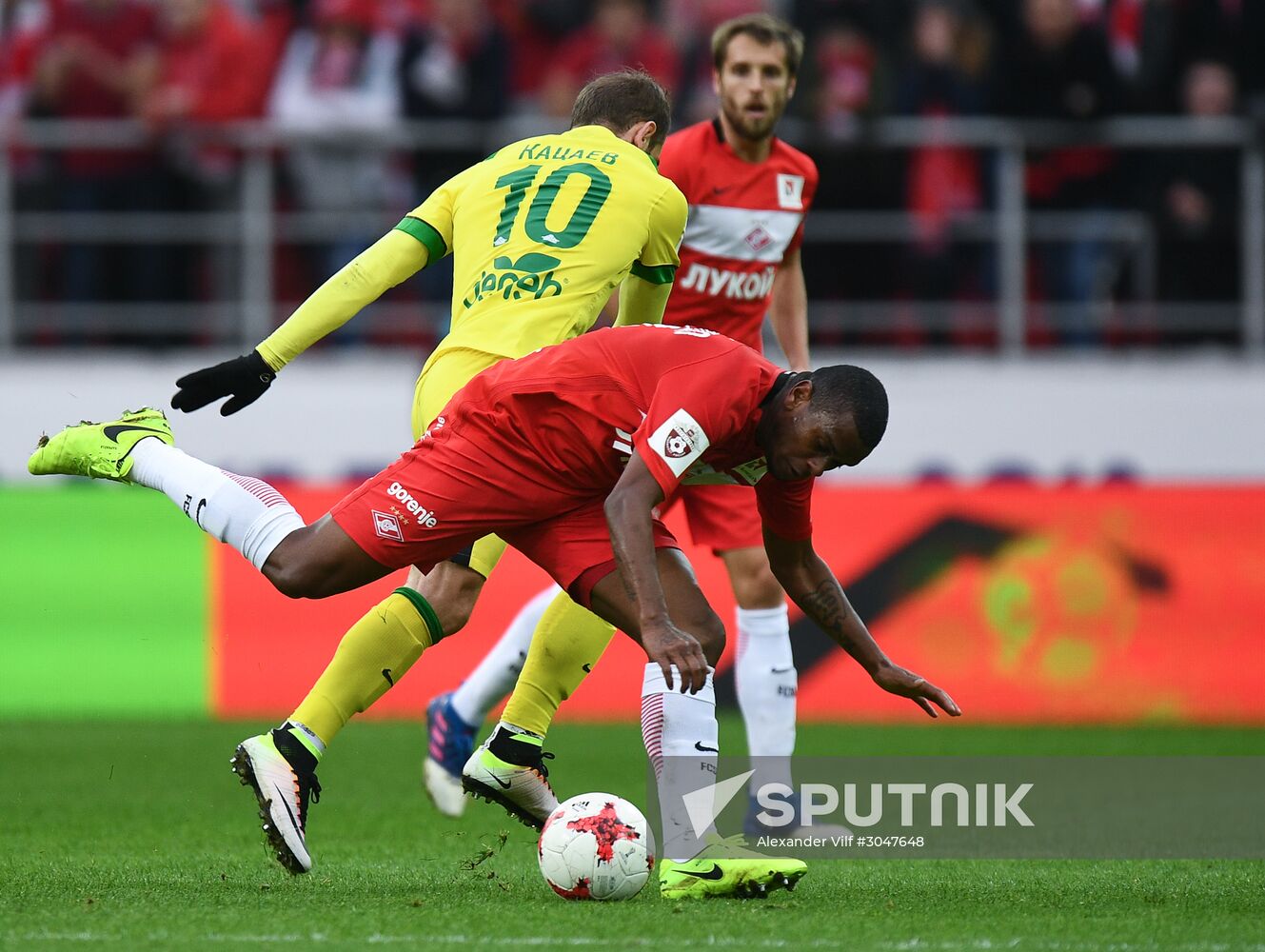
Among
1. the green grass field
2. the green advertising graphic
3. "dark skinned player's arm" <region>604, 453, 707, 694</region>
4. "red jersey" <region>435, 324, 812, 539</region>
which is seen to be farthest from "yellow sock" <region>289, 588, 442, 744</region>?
the green advertising graphic

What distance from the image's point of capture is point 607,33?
11.6 m

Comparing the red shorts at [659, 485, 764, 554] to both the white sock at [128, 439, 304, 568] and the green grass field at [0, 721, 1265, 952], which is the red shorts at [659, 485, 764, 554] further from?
the white sock at [128, 439, 304, 568]

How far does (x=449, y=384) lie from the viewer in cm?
571

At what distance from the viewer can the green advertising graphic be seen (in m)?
9.69

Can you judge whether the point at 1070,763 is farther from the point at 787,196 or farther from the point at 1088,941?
the point at 1088,941

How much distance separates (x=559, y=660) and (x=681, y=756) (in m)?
0.91

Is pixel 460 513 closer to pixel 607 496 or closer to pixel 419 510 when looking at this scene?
pixel 419 510

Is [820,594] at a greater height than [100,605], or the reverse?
[820,594]

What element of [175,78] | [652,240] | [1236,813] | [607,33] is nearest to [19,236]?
[175,78]

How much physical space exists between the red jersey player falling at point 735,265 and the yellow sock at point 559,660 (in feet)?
2.52

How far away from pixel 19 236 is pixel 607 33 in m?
3.76

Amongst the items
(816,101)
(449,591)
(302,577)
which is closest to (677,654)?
(302,577)

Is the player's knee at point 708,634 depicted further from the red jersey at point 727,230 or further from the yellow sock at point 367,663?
the red jersey at point 727,230

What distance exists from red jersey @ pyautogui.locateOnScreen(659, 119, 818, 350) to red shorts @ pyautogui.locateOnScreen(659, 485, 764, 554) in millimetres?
612
